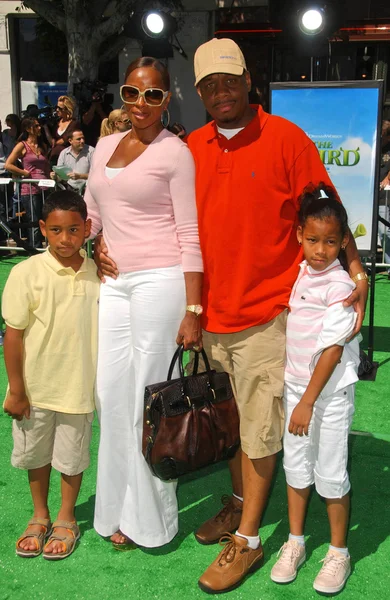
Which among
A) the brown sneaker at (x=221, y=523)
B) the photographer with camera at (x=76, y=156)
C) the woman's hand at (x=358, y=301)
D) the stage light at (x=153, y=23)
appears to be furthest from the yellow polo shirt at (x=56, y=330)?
the stage light at (x=153, y=23)

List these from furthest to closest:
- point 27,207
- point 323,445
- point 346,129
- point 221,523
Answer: point 27,207
point 346,129
point 221,523
point 323,445

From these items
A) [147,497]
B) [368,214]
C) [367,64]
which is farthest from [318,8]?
[147,497]

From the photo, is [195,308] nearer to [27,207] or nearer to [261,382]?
[261,382]

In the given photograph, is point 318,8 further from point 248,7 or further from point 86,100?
point 248,7

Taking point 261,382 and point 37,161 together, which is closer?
point 261,382

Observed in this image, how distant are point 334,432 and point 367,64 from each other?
14.4 m

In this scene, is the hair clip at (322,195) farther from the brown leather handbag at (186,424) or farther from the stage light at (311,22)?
the stage light at (311,22)

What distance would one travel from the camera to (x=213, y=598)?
286 cm

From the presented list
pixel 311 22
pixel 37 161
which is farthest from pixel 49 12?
pixel 311 22

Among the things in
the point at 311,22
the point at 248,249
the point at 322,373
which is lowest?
the point at 322,373

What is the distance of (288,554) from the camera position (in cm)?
300

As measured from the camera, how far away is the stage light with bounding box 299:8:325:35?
340 inches

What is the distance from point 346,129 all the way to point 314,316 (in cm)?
318

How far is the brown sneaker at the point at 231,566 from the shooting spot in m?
2.90
